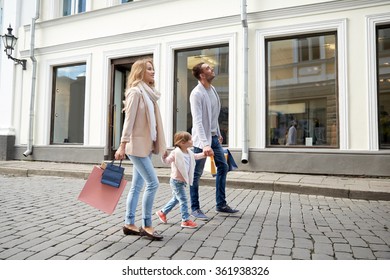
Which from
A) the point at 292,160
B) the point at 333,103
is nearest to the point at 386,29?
the point at 333,103

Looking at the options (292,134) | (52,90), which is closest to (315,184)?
(292,134)

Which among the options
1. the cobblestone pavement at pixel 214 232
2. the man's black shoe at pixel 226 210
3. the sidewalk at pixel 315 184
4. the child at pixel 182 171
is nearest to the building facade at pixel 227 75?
the sidewalk at pixel 315 184

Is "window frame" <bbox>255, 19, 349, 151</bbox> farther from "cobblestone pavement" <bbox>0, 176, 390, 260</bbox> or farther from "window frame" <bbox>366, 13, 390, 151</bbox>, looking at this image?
"cobblestone pavement" <bbox>0, 176, 390, 260</bbox>

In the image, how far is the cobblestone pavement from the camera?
2736 millimetres

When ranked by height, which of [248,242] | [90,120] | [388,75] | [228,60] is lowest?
[248,242]

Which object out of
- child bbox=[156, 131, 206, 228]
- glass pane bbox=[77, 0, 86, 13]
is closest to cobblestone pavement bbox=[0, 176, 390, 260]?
child bbox=[156, 131, 206, 228]

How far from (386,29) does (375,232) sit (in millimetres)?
6054

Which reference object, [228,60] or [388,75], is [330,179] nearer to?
[388,75]

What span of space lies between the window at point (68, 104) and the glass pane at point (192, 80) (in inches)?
137

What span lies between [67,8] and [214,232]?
11.0m

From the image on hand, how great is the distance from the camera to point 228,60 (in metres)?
8.92

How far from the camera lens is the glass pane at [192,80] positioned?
351 inches

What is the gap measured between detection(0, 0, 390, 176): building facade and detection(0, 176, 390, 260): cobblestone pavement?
9.16 ft

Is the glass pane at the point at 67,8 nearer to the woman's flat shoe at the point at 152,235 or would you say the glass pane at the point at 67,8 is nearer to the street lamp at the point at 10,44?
the street lamp at the point at 10,44
